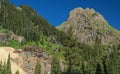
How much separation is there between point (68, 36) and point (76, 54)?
6.43 metres

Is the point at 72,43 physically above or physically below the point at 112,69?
above

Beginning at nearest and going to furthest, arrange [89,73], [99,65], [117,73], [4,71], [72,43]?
[72,43]
[99,65]
[117,73]
[89,73]
[4,71]

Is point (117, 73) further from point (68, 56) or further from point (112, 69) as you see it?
point (68, 56)

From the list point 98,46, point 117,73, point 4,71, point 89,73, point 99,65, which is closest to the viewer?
point 99,65

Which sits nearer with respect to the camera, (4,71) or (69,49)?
(69,49)

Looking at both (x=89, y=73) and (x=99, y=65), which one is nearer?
(x=99, y=65)

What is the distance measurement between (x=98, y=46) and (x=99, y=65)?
1554 inches

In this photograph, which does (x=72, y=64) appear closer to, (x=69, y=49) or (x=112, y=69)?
(x=69, y=49)

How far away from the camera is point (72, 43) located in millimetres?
115875

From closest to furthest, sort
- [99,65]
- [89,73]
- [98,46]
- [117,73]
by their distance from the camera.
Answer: [99,65] < [117,73] < [98,46] < [89,73]

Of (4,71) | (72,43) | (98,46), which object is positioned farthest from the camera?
(4,71)

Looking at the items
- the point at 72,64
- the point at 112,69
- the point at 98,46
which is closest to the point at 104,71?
the point at 112,69

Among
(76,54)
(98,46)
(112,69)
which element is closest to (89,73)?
(98,46)

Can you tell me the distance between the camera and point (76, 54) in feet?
384
